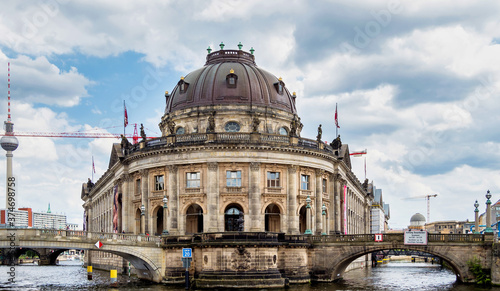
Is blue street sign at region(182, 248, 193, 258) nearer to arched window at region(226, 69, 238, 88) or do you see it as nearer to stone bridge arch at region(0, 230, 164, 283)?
stone bridge arch at region(0, 230, 164, 283)

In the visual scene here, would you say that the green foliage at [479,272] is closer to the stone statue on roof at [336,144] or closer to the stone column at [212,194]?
the stone column at [212,194]

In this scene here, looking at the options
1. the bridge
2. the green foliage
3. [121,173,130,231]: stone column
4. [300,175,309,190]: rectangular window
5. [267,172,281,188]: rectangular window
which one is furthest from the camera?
[121,173,130,231]: stone column

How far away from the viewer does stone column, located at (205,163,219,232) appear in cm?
6950

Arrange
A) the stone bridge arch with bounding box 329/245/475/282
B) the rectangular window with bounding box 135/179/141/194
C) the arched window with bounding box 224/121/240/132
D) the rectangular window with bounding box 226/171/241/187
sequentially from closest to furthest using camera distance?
the stone bridge arch with bounding box 329/245/475/282 < the rectangular window with bounding box 226/171/241/187 < the rectangular window with bounding box 135/179/141/194 < the arched window with bounding box 224/121/240/132

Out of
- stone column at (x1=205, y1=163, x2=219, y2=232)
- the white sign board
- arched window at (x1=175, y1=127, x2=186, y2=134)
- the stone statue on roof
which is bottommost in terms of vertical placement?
the white sign board

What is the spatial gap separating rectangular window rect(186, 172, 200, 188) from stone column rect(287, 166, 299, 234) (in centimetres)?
1061

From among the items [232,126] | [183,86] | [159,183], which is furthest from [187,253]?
[183,86]

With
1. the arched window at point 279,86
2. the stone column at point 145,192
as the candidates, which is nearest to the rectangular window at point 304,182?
the arched window at point 279,86

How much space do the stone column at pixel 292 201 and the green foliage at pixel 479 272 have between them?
1993 centimetres

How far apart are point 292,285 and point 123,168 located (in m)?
29.4

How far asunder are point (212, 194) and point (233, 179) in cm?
301

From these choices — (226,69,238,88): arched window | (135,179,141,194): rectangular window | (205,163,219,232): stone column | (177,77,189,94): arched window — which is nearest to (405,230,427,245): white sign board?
(205,163,219,232): stone column

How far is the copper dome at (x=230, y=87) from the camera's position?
80688mm

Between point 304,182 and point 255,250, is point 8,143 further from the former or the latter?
point 255,250
